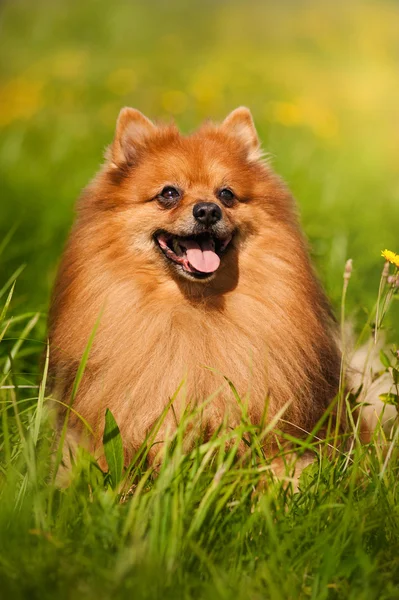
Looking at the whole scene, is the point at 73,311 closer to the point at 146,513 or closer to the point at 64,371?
the point at 64,371

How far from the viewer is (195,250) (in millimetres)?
3955

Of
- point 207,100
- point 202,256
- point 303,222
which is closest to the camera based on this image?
point 202,256

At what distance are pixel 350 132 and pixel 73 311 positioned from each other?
958cm

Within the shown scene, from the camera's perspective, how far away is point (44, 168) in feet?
27.6

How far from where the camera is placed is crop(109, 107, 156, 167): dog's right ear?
4094mm

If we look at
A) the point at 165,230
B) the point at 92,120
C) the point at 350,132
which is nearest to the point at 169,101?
the point at 92,120

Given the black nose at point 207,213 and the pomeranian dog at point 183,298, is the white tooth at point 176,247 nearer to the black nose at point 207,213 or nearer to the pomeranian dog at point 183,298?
the pomeranian dog at point 183,298

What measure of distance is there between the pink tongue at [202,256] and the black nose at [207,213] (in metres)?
0.17

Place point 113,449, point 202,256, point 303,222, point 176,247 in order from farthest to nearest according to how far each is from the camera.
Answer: point 303,222
point 176,247
point 202,256
point 113,449

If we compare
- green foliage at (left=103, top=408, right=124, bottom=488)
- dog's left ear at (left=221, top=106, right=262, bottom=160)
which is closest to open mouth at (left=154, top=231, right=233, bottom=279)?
dog's left ear at (left=221, top=106, right=262, bottom=160)

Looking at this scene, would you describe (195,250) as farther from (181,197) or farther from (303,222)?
(303,222)

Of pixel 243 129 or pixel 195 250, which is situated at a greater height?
pixel 243 129

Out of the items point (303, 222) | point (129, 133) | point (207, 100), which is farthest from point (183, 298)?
point (207, 100)

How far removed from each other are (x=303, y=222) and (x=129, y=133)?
329cm
